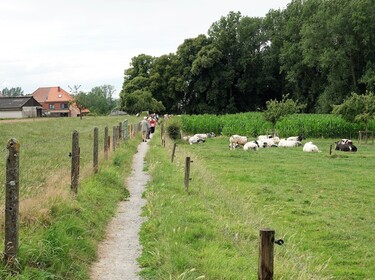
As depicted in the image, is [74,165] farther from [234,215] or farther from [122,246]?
[234,215]

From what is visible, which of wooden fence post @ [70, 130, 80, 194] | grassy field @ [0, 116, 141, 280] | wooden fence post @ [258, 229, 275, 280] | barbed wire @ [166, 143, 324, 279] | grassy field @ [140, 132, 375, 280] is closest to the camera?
wooden fence post @ [258, 229, 275, 280]

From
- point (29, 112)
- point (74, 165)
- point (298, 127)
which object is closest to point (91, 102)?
point (29, 112)

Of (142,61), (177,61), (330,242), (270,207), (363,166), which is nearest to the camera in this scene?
(330,242)

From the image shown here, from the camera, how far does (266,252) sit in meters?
3.97

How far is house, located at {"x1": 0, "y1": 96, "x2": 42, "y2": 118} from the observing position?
80.9 m

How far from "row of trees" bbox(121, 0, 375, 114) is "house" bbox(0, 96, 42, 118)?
1660cm

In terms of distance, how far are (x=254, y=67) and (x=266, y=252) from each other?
79.0 m

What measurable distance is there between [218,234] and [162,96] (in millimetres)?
81137

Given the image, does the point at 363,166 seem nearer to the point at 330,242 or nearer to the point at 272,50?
the point at 330,242

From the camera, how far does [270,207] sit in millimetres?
12086

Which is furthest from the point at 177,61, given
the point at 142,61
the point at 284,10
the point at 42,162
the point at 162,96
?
the point at 42,162

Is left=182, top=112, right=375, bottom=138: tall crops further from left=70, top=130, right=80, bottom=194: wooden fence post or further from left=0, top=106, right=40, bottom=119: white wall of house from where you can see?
left=0, top=106, right=40, bottom=119: white wall of house

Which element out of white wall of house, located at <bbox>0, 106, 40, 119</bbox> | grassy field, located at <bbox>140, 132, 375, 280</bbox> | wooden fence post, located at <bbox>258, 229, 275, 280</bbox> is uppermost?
white wall of house, located at <bbox>0, 106, 40, 119</bbox>

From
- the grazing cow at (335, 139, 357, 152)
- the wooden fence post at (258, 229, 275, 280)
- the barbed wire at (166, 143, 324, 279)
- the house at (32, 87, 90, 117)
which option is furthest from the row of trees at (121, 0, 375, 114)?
the wooden fence post at (258, 229, 275, 280)
